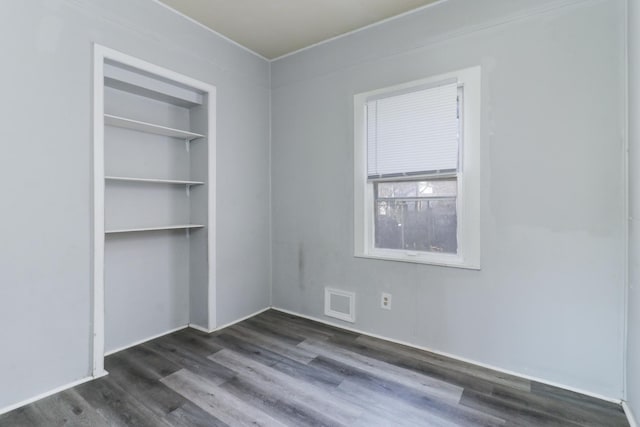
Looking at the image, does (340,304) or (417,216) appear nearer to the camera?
(417,216)

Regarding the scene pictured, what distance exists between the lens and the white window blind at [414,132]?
2488mm

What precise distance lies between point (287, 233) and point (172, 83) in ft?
6.01

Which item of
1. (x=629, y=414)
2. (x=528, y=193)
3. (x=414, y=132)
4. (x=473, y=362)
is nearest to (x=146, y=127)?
(x=414, y=132)

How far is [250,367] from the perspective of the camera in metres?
2.38

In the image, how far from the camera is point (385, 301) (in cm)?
285

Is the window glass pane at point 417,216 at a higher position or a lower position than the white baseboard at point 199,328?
higher

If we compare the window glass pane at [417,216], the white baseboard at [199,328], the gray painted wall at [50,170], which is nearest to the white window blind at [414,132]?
the window glass pane at [417,216]

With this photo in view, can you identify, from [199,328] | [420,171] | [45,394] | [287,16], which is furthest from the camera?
[199,328]

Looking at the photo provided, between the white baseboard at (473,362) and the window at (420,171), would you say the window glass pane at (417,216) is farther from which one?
the white baseboard at (473,362)

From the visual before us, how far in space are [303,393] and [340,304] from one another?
3.73ft

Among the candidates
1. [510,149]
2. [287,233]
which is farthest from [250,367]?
[510,149]

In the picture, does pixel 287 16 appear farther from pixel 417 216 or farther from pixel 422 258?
pixel 422 258

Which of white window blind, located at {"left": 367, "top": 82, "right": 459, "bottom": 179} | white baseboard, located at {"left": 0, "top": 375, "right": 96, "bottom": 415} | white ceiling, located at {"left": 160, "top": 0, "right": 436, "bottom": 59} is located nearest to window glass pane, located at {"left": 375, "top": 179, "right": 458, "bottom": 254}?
white window blind, located at {"left": 367, "top": 82, "right": 459, "bottom": 179}

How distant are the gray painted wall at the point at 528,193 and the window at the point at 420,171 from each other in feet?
0.29
